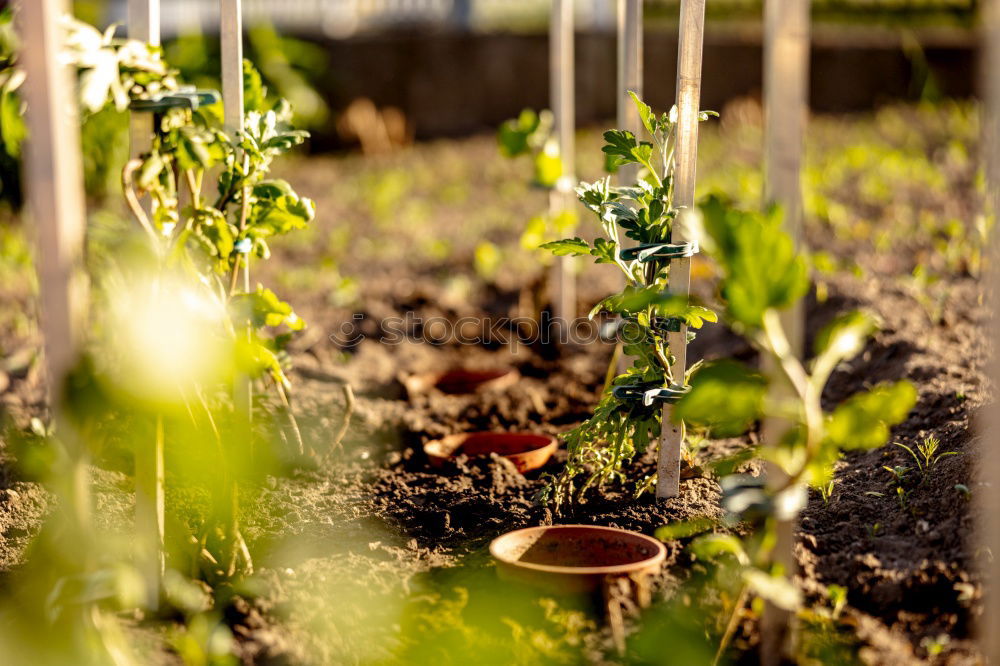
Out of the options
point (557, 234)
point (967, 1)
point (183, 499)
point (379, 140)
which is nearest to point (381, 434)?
point (183, 499)

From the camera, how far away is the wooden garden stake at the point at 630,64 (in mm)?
2705

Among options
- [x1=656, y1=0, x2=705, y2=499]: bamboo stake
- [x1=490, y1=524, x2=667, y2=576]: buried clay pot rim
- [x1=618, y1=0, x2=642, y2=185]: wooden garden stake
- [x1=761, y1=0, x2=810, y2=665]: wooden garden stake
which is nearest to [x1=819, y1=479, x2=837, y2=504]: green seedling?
[x1=656, y1=0, x2=705, y2=499]: bamboo stake

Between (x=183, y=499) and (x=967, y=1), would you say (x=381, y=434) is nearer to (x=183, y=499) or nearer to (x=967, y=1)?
(x=183, y=499)

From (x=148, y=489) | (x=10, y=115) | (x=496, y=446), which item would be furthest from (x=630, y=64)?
(x=148, y=489)

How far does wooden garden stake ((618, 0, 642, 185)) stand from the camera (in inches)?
106

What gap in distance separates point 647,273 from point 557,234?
5.79ft

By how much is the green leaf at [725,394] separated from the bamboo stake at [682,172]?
53 centimetres

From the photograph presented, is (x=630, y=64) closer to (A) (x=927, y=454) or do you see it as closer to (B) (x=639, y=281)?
(B) (x=639, y=281)

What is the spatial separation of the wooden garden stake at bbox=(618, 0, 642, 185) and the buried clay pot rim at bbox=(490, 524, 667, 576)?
1.12 meters

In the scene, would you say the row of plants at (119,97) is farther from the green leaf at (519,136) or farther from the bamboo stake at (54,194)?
the green leaf at (519,136)

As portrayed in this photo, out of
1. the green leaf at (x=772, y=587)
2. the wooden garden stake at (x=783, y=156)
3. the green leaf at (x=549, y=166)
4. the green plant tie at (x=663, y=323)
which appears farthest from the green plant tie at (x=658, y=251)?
the green leaf at (x=549, y=166)

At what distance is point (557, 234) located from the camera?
13.3 ft

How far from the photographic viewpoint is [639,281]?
232 cm

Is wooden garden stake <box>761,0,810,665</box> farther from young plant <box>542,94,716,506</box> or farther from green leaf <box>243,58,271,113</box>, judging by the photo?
green leaf <box>243,58,271,113</box>
